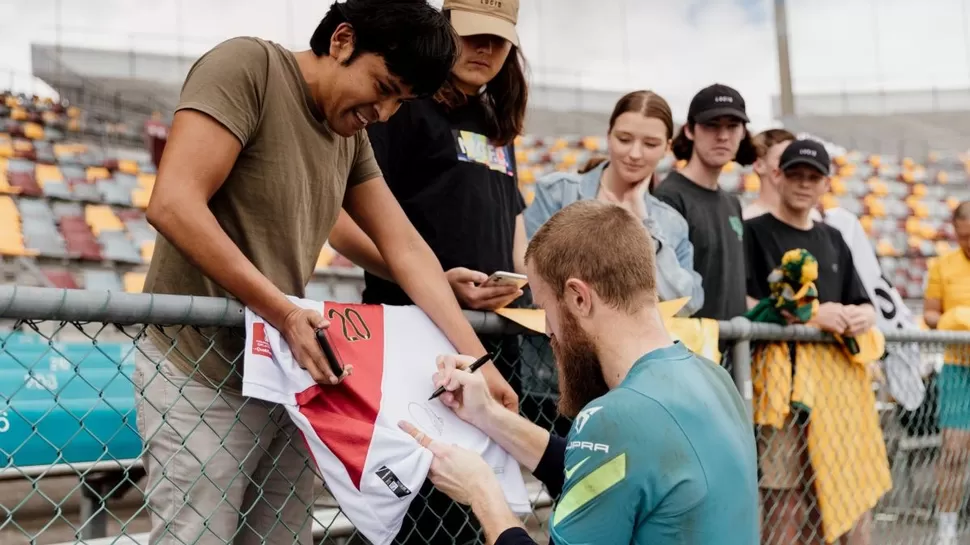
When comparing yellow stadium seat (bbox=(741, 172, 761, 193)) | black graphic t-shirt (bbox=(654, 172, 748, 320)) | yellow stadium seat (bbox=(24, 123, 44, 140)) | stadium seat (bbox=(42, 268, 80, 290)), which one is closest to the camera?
black graphic t-shirt (bbox=(654, 172, 748, 320))

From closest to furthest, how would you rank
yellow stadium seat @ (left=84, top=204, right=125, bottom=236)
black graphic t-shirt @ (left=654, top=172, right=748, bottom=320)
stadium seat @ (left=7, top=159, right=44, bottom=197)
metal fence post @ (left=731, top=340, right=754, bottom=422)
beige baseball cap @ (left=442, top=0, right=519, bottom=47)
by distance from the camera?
beige baseball cap @ (left=442, top=0, right=519, bottom=47), metal fence post @ (left=731, top=340, right=754, bottom=422), black graphic t-shirt @ (left=654, top=172, right=748, bottom=320), yellow stadium seat @ (left=84, top=204, right=125, bottom=236), stadium seat @ (left=7, top=159, right=44, bottom=197)

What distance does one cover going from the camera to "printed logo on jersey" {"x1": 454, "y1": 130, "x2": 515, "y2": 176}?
2.31 meters

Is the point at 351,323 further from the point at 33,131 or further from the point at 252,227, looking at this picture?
the point at 33,131

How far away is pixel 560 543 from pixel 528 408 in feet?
3.47

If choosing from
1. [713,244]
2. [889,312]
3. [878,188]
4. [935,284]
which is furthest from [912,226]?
[713,244]

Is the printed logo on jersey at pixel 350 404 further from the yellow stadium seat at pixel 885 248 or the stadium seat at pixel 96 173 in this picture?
the yellow stadium seat at pixel 885 248

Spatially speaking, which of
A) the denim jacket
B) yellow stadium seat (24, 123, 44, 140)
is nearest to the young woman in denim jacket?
the denim jacket

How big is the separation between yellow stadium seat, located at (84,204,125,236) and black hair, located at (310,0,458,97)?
8.26 m

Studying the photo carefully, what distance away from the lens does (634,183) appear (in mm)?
2799

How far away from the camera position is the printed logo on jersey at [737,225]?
123 inches

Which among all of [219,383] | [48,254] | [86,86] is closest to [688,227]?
[219,383]

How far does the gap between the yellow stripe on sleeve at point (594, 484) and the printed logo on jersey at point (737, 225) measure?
1.96m

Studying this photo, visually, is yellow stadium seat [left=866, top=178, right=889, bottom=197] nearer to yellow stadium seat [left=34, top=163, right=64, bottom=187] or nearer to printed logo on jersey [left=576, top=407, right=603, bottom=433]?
yellow stadium seat [left=34, top=163, right=64, bottom=187]

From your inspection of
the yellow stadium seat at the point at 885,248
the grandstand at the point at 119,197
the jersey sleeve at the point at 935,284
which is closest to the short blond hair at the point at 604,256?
the jersey sleeve at the point at 935,284
